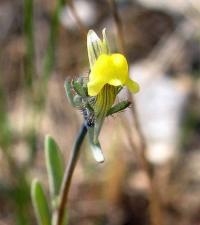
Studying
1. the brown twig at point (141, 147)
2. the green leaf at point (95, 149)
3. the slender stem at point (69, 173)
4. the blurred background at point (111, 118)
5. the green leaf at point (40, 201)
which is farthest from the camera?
the blurred background at point (111, 118)

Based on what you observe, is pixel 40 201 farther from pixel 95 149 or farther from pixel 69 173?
pixel 95 149

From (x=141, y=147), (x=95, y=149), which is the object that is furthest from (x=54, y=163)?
(x=141, y=147)

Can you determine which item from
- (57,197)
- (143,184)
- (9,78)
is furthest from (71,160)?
(9,78)

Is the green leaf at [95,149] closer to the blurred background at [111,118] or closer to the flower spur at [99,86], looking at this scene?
the flower spur at [99,86]

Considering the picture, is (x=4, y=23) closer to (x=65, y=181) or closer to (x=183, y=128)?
(x=183, y=128)

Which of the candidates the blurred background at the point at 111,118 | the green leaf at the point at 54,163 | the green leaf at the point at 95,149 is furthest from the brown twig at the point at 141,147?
the green leaf at the point at 95,149

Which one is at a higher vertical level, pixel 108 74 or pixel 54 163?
pixel 108 74
